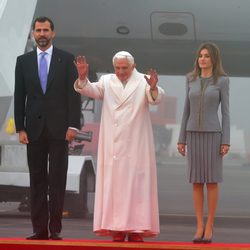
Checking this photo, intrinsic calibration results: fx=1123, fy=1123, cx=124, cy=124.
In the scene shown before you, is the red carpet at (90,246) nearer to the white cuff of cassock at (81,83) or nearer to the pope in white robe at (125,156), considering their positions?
the pope in white robe at (125,156)

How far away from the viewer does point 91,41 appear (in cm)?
1258

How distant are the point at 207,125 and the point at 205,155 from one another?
0.21m

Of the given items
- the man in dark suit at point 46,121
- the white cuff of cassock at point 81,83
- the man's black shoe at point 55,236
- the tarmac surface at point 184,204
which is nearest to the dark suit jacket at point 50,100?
the man in dark suit at point 46,121

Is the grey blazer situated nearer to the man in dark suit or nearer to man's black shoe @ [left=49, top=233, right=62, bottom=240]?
the man in dark suit

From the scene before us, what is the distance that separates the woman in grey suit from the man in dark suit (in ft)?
2.66

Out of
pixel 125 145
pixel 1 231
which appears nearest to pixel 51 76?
pixel 125 145

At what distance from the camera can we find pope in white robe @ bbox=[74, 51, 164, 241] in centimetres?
745

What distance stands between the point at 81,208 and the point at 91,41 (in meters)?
1.87

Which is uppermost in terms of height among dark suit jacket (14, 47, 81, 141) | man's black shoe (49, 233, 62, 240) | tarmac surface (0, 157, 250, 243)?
dark suit jacket (14, 47, 81, 141)

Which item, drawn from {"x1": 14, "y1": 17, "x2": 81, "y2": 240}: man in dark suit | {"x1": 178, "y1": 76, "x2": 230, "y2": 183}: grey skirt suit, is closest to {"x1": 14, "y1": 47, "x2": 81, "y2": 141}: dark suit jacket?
{"x1": 14, "y1": 17, "x2": 81, "y2": 240}: man in dark suit

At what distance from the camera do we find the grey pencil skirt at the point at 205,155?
776 cm

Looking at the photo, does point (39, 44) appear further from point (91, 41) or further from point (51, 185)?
point (91, 41)

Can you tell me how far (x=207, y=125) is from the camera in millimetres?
7738

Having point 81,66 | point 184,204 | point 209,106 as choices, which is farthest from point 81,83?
point 184,204
